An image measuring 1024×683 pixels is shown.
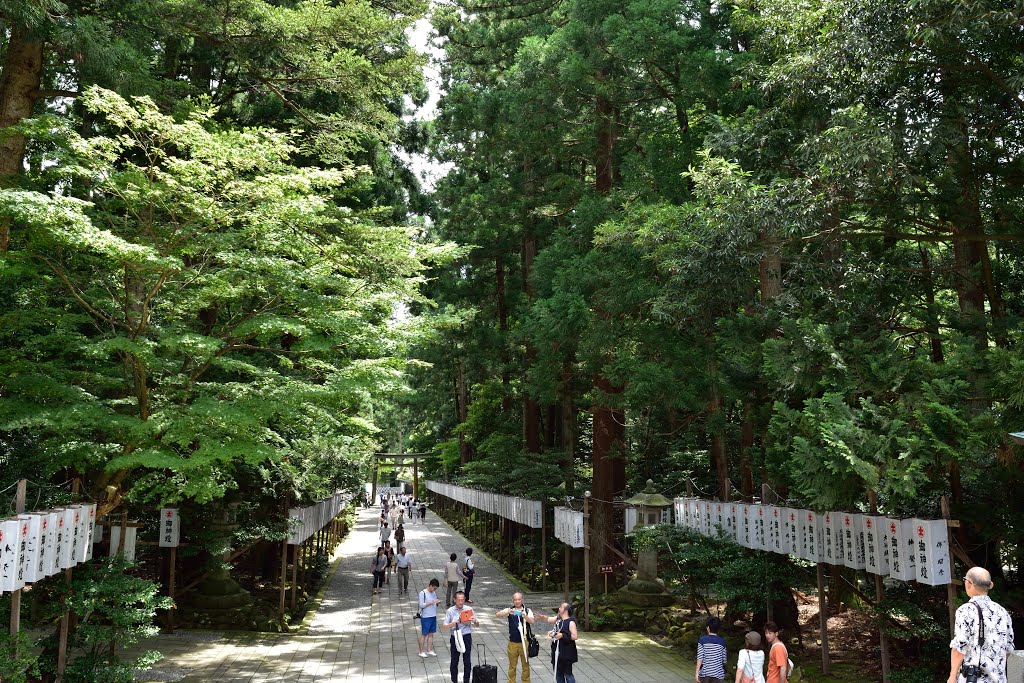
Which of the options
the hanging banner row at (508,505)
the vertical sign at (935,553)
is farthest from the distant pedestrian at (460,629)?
the hanging banner row at (508,505)

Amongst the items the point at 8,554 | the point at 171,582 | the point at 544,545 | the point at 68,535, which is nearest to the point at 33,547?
the point at 8,554

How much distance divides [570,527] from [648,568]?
198 centimetres

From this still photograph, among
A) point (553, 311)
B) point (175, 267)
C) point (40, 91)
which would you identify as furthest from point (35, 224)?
point (553, 311)

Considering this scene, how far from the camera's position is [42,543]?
27.3ft

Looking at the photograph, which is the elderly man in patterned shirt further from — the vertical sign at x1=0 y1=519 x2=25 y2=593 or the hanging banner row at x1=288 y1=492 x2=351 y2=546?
the hanging banner row at x1=288 y1=492 x2=351 y2=546

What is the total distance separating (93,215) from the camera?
1059 cm

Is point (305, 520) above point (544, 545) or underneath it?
above

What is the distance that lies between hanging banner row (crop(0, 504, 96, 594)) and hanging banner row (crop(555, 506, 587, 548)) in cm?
848

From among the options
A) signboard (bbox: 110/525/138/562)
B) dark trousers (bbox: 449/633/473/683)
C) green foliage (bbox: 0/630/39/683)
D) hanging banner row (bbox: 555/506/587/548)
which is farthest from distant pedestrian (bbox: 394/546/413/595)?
green foliage (bbox: 0/630/39/683)

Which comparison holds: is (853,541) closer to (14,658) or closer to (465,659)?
(465,659)

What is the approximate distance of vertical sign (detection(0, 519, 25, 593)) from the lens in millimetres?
7406

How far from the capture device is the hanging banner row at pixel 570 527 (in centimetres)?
1520

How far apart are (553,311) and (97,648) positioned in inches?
359

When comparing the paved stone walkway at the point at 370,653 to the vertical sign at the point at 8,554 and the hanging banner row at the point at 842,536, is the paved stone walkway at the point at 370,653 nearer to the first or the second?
the hanging banner row at the point at 842,536
